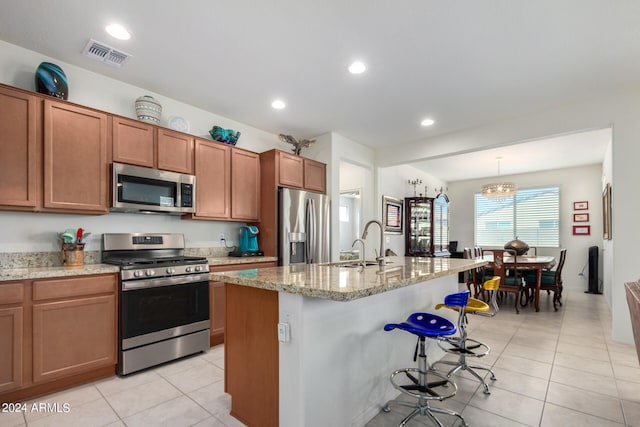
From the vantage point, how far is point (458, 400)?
2.19 metres

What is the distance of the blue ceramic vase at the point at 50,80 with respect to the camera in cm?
252

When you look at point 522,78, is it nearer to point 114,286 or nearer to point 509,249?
point 509,249

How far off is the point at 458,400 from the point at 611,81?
134 inches

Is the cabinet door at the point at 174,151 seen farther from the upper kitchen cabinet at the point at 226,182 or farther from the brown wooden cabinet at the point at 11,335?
the brown wooden cabinet at the point at 11,335

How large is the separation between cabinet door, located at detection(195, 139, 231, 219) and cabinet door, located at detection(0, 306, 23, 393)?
1.67m

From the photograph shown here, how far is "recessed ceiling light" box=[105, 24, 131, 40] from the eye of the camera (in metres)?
2.28

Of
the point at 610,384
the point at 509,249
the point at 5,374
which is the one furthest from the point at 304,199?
the point at 509,249

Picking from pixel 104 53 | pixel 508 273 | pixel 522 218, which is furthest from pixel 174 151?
pixel 522 218

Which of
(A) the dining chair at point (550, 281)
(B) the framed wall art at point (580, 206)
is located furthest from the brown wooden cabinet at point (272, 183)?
(B) the framed wall art at point (580, 206)

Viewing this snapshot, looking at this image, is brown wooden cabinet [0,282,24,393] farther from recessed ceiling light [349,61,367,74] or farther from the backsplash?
recessed ceiling light [349,61,367,74]

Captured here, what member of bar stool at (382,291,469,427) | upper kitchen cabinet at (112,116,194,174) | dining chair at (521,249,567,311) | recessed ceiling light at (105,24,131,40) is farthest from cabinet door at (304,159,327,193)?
dining chair at (521,249,567,311)

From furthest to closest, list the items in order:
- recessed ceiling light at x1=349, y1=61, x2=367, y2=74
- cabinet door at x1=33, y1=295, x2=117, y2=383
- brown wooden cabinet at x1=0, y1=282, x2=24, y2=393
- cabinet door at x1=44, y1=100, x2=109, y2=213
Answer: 1. recessed ceiling light at x1=349, y1=61, x2=367, y2=74
2. cabinet door at x1=44, y1=100, x2=109, y2=213
3. cabinet door at x1=33, y1=295, x2=117, y2=383
4. brown wooden cabinet at x1=0, y1=282, x2=24, y2=393

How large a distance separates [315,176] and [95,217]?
2.65 metres

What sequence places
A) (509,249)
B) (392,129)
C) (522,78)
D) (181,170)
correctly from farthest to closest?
(509,249), (392,129), (181,170), (522,78)
